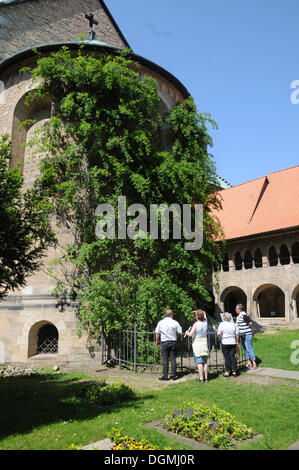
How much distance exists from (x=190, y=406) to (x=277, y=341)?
879 cm

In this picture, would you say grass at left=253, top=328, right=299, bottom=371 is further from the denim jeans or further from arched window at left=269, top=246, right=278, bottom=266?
arched window at left=269, top=246, right=278, bottom=266

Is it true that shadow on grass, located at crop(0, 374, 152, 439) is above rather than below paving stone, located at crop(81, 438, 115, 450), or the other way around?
below

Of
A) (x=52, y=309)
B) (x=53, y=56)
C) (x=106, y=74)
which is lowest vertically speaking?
(x=52, y=309)

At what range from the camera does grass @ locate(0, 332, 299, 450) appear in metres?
4.25

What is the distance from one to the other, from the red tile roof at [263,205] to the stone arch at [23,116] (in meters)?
14.9

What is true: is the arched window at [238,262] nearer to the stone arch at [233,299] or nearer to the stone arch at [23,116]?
the stone arch at [233,299]

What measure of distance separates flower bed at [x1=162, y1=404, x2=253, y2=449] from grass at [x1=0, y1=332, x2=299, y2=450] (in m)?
0.20

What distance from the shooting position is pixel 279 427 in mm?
4559

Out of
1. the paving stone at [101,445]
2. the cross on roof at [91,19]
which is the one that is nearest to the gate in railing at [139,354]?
the paving stone at [101,445]

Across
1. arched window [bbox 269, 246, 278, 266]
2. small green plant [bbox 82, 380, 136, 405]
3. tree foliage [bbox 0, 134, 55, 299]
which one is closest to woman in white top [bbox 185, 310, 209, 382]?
small green plant [bbox 82, 380, 136, 405]

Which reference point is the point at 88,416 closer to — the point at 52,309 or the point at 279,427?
the point at 279,427

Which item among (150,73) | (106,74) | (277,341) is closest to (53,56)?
(106,74)

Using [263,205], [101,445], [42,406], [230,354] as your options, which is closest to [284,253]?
[263,205]

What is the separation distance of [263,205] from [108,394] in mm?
20892
